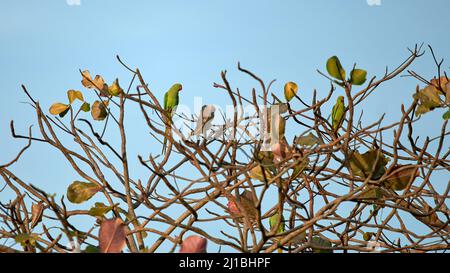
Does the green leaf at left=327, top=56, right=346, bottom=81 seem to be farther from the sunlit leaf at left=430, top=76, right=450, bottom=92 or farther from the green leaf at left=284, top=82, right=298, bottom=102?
the sunlit leaf at left=430, top=76, right=450, bottom=92

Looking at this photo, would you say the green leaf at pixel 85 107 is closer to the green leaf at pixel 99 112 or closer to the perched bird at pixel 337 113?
the green leaf at pixel 99 112

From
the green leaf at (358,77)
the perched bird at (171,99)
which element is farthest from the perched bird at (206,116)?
the green leaf at (358,77)

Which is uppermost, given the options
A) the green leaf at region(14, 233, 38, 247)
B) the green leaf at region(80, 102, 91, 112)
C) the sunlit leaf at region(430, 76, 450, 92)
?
the sunlit leaf at region(430, 76, 450, 92)

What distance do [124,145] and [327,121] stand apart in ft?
0.90

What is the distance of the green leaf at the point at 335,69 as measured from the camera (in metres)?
0.68

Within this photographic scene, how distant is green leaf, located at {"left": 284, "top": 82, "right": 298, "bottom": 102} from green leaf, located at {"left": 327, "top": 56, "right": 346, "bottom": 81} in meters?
0.11

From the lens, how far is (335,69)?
682mm

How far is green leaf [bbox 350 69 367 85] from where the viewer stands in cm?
67

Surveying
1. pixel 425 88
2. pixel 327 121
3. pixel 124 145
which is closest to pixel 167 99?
pixel 124 145

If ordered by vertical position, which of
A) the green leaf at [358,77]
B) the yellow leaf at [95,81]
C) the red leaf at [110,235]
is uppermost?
the yellow leaf at [95,81]

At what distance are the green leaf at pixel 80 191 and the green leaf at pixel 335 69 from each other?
323 mm

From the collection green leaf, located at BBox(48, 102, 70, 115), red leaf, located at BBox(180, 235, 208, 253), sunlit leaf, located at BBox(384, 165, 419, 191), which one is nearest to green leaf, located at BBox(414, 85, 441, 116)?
sunlit leaf, located at BBox(384, 165, 419, 191)

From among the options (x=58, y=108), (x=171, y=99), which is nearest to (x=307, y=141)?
(x=171, y=99)
